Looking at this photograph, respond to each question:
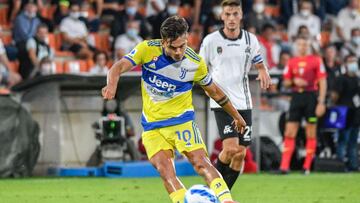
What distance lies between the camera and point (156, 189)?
50.5 ft

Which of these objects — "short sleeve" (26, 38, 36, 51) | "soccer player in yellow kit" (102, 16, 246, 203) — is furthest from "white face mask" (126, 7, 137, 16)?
"soccer player in yellow kit" (102, 16, 246, 203)

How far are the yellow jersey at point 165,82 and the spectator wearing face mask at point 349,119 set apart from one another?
10.5 metres

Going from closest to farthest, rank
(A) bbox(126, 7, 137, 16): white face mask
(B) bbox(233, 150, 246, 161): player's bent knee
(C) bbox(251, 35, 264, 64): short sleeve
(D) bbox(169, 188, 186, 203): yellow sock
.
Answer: (D) bbox(169, 188, 186, 203): yellow sock
(B) bbox(233, 150, 246, 161): player's bent knee
(C) bbox(251, 35, 264, 64): short sleeve
(A) bbox(126, 7, 137, 16): white face mask

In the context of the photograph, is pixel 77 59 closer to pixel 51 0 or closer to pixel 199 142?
pixel 51 0

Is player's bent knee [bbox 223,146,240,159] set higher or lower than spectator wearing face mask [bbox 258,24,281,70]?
lower

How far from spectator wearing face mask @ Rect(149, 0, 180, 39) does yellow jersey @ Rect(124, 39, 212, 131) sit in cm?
1329

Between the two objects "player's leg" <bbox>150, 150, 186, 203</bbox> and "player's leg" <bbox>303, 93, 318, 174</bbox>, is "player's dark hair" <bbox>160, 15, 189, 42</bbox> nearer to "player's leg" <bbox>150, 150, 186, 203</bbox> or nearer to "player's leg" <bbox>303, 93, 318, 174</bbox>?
"player's leg" <bbox>150, 150, 186, 203</bbox>

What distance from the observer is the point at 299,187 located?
51.7 feet

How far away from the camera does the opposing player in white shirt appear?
12.8 metres

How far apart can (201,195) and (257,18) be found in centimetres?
1619

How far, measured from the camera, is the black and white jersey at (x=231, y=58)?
1307 cm

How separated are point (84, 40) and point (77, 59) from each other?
815 mm

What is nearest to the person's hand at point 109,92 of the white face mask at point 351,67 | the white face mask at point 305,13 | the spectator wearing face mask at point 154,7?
the white face mask at point 351,67

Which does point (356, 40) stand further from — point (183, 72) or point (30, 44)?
point (183, 72)
